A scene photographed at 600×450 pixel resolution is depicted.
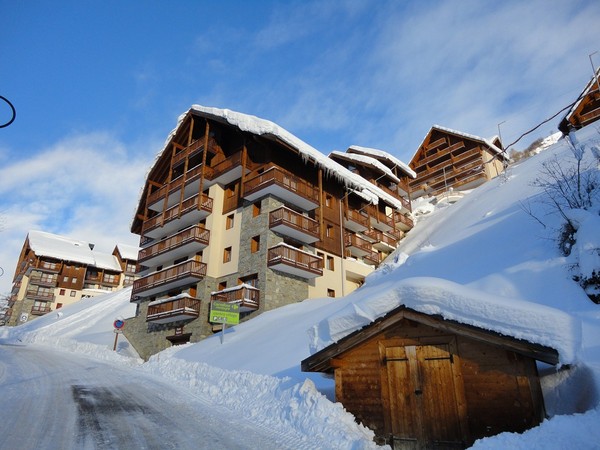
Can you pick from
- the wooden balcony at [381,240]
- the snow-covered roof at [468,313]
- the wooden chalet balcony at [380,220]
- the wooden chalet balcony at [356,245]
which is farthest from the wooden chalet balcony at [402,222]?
the snow-covered roof at [468,313]

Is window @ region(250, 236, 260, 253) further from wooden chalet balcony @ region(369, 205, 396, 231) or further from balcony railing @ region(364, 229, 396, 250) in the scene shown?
wooden chalet balcony @ region(369, 205, 396, 231)

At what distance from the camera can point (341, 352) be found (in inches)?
310

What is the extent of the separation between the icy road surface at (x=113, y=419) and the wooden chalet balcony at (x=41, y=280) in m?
55.6

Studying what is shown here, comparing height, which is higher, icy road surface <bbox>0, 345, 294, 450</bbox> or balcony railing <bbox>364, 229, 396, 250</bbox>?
balcony railing <bbox>364, 229, 396, 250</bbox>

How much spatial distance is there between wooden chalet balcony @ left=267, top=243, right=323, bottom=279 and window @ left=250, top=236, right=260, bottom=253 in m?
1.51

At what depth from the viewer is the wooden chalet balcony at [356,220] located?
1239 inches

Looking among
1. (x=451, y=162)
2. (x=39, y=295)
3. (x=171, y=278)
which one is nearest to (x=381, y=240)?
(x=171, y=278)

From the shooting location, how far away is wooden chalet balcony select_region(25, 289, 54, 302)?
58.1 meters

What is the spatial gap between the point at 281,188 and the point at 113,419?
58.3 feet

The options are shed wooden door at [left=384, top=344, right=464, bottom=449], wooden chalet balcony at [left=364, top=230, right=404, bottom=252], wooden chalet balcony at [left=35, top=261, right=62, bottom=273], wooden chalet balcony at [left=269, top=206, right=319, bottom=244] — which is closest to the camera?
shed wooden door at [left=384, top=344, right=464, bottom=449]

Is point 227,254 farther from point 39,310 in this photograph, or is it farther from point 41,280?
point 41,280

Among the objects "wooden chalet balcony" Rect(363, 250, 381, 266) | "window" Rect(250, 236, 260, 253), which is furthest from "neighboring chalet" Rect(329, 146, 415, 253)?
"window" Rect(250, 236, 260, 253)

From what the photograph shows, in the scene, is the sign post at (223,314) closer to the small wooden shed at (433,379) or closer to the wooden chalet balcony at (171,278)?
the wooden chalet balcony at (171,278)

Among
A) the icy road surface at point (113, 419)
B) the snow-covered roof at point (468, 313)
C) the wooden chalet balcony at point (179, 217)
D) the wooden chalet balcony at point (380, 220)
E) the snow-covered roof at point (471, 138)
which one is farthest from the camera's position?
the snow-covered roof at point (471, 138)
